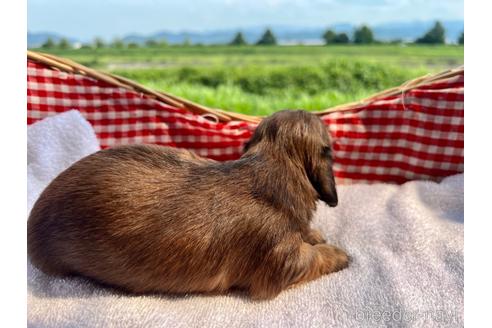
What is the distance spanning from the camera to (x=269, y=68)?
17.5ft

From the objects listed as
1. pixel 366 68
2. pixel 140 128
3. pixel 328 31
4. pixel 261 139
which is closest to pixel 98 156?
pixel 261 139

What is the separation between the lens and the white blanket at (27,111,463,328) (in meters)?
1.79

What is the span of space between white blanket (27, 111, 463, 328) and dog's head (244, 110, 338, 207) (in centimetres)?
40

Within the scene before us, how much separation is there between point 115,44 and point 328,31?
2507 millimetres

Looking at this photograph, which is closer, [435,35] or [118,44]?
[435,35]

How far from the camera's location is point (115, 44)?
5.54 meters

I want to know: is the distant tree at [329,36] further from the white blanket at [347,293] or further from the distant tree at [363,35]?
the white blanket at [347,293]

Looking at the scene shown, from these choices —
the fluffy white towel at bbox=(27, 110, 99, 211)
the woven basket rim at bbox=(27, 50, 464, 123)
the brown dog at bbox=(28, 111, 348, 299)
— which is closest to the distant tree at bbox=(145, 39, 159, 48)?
the woven basket rim at bbox=(27, 50, 464, 123)

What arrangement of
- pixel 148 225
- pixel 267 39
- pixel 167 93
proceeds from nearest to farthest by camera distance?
pixel 148 225 < pixel 167 93 < pixel 267 39

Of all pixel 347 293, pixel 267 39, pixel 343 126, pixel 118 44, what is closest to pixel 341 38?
pixel 267 39

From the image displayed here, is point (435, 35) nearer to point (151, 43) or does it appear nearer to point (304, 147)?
point (151, 43)

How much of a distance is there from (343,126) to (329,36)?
2701 mm

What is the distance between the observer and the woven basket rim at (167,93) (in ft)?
9.55

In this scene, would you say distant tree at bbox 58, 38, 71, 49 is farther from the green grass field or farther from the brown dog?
the brown dog
